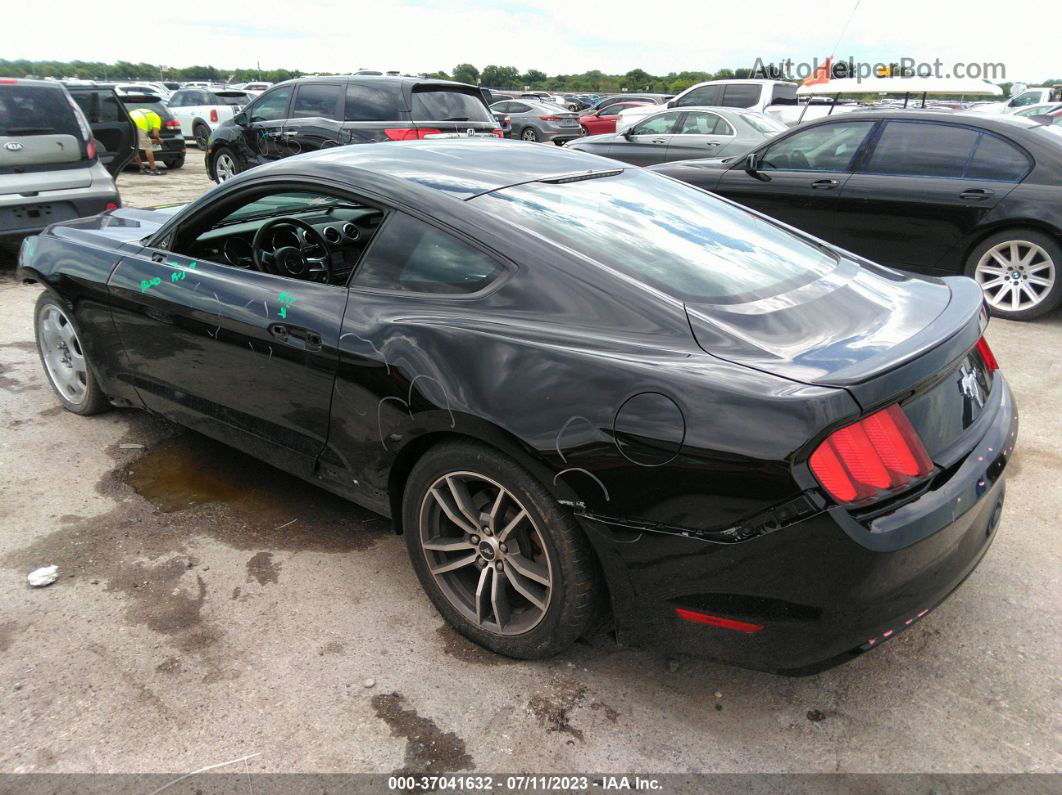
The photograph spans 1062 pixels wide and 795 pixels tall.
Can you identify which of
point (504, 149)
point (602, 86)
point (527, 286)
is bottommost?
point (602, 86)

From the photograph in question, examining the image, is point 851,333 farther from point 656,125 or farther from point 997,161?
point 656,125

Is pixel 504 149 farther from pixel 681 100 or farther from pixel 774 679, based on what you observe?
pixel 681 100

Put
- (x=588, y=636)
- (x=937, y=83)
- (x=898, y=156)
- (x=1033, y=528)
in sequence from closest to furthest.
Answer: (x=588, y=636), (x=1033, y=528), (x=898, y=156), (x=937, y=83)

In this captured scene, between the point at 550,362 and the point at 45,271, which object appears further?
the point at 45,271

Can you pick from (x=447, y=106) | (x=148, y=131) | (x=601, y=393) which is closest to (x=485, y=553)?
(x=601, y=393)

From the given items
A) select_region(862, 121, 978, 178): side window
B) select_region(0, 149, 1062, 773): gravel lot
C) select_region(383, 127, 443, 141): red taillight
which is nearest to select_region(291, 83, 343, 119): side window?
select_region(383, 127, 443, 141): red taillight

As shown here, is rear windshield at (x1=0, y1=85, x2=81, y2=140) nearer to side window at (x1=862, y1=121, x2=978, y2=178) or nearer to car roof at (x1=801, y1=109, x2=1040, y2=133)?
car roof at (x1=801, y1=109, x2=1040, y2=133)

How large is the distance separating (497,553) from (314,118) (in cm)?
871

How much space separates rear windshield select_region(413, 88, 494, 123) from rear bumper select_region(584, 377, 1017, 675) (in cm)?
830

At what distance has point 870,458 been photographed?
6.42ft

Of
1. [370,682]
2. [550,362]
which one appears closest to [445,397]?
[550,362]

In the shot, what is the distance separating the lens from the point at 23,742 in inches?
88.1

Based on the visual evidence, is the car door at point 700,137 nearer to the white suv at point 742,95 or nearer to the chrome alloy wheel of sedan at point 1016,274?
the white suv at point 742,95

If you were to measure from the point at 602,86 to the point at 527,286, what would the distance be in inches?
2616
